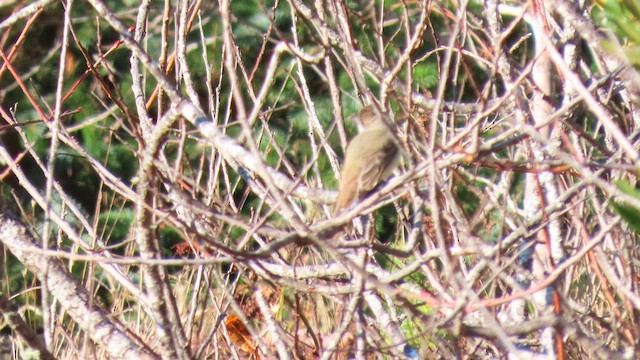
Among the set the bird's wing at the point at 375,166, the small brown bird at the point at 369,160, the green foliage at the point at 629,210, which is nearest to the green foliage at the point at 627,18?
the green foliage at the point at 629,210

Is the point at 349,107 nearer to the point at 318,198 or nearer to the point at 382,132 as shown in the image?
the point at 382,132

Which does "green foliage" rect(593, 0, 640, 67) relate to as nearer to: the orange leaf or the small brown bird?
the small brown bird

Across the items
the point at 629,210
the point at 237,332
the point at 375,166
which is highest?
the point at 375,166

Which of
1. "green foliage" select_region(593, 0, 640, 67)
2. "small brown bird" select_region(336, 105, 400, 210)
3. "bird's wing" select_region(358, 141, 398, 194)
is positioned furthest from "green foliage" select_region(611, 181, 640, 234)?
"bird's wing" select_region(358, 141, 398, 194)

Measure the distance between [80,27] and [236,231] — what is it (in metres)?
1.96

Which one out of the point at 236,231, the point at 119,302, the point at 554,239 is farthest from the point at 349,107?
the point at 554,239

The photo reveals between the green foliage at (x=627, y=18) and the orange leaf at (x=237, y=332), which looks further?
the orange leaf at (x=237, y=332)

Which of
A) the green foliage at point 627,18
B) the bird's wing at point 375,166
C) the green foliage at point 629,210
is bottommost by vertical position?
the green foliage at point 629,210

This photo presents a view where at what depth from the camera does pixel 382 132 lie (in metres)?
4.41

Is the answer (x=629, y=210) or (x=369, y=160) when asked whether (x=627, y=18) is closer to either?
(x=629, y=210)

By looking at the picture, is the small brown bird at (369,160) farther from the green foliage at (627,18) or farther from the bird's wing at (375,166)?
the green foliage at (627,18)

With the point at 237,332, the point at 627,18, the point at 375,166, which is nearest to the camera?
the point at 627,18

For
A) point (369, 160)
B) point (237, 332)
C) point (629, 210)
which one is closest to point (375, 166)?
point (369, 160)

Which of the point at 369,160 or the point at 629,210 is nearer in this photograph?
the point at 629,210
